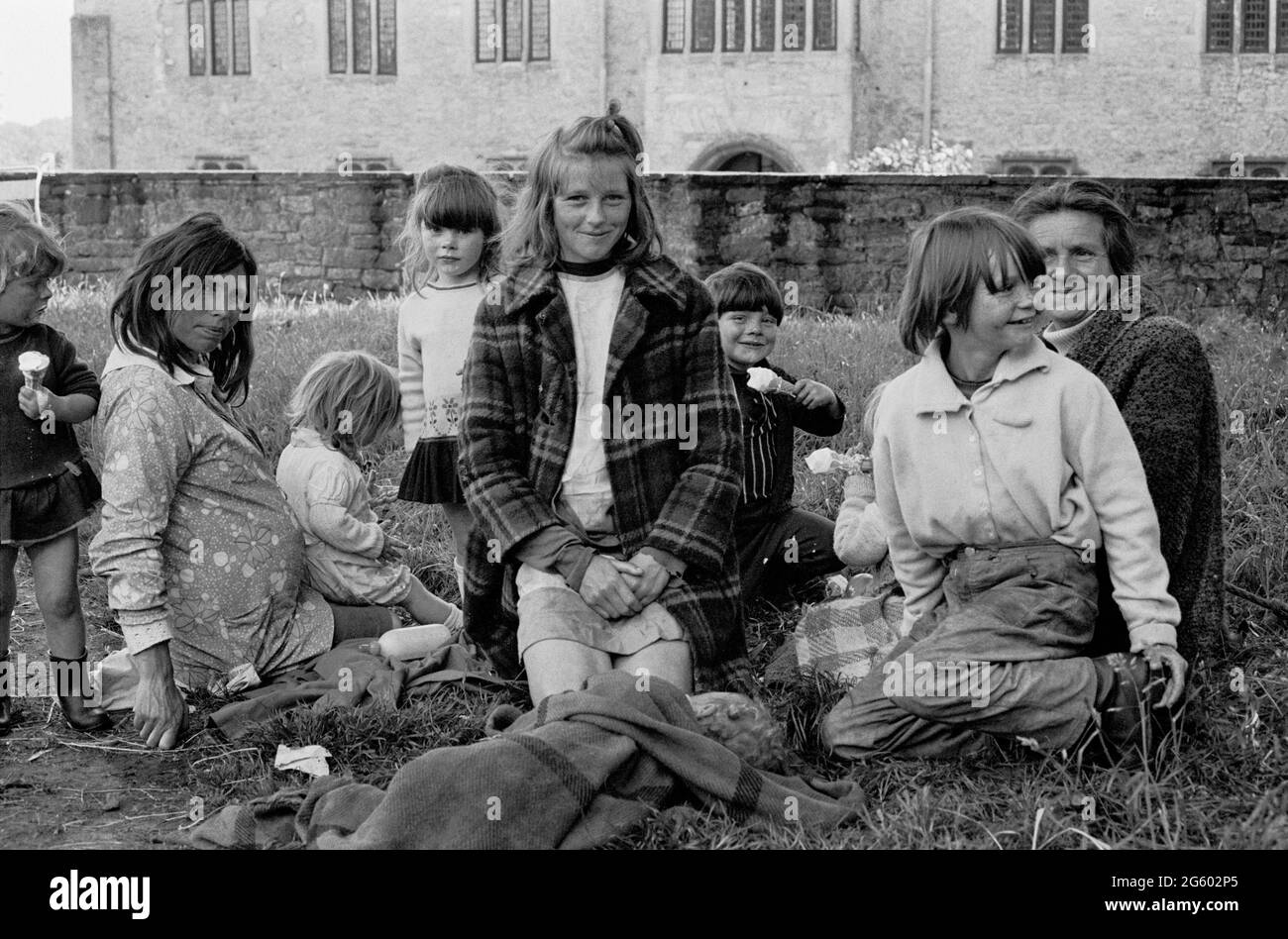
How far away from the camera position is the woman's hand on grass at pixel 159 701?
4.04 meters

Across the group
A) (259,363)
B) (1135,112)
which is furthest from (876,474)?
(1135,112)

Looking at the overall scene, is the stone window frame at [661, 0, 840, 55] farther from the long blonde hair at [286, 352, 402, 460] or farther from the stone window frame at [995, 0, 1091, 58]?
the long blonde hair at [286, 352, 402, 460]

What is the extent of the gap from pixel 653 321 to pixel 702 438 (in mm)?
350

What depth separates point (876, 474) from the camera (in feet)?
12.8

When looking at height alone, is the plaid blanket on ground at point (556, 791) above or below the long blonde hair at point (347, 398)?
below

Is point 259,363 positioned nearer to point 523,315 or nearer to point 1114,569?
point 523,315

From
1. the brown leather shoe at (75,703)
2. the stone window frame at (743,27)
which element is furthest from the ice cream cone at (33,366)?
the stone window frame at (743,27)

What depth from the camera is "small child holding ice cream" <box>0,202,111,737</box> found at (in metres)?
4.18

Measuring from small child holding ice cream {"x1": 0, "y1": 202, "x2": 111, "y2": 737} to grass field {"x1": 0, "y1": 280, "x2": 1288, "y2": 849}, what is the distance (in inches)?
20.1

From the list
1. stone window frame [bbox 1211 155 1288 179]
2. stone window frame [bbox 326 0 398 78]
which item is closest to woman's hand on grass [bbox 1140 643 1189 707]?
stone window frame [bbox 1211 155 1288 179]

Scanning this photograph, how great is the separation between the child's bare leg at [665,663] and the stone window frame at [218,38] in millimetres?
28528

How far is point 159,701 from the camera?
4047mm

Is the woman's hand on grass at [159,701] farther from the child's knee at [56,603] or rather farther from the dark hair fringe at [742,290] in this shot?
the dark hair fringe at [742,290]

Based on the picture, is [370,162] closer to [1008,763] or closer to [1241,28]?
[1241,28]
